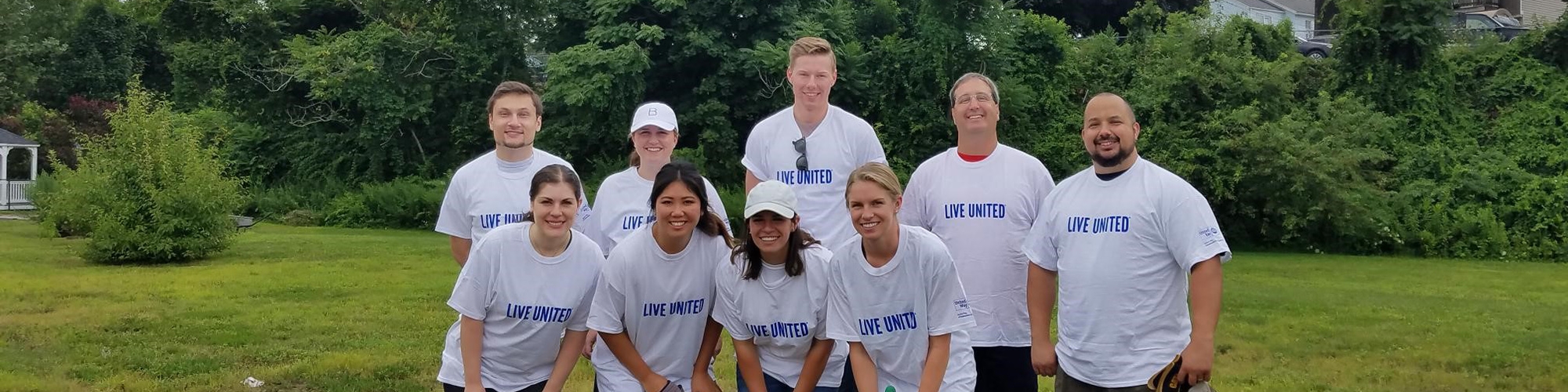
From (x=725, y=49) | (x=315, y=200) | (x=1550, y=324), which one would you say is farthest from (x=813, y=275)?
(x=315, y=200)

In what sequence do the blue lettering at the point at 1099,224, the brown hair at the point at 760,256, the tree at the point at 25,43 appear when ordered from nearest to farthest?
the blue lettering at the point at 1099,224, the brown hair at the point at 760,256, the tree at the point at 25,43

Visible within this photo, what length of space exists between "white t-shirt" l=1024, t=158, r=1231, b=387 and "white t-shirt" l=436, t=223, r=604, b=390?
1.77 meters

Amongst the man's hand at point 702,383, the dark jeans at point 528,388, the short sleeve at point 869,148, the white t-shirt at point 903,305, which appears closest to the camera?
the white t-shirt at point 903,305

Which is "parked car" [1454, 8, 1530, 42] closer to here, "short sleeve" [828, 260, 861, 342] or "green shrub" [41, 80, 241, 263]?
"green shrub" [41, 80, 241, 263]

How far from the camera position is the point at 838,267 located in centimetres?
415

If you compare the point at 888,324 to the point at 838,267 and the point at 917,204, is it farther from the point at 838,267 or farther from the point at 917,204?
the point at 917,204

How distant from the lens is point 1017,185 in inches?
180

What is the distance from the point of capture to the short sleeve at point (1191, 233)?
3832mm

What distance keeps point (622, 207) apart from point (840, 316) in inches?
51.4

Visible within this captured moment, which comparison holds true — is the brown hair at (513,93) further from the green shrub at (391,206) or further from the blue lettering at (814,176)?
the green shrub at (391,206)

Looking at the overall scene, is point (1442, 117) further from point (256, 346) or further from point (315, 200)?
point (315, 200)

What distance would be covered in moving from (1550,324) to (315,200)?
24456 millimetres

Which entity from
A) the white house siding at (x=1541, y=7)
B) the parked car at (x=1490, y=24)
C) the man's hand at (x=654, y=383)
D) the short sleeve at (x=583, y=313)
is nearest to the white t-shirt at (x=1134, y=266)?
the man's hand at (x=654, y=383)

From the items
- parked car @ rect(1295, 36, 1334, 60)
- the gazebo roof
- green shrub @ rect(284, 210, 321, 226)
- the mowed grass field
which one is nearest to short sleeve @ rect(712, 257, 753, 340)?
the mowed grass field
